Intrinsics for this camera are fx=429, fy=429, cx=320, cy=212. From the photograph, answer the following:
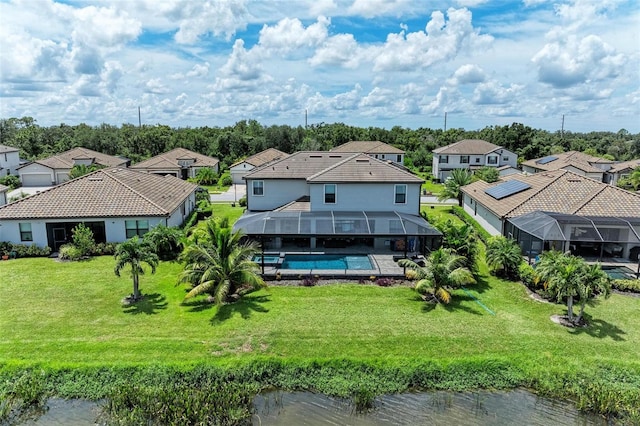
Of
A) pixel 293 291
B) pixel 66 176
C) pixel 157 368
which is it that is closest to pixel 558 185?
pixel 293 291

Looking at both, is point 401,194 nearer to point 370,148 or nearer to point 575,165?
point 575,165

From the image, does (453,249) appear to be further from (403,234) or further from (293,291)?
(293,291)

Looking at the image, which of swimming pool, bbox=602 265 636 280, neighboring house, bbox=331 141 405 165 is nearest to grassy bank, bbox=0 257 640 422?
swimming pool, bbox=602 265 636 280

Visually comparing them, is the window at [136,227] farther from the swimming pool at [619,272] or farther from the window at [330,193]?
the swimming pool at [619,272]

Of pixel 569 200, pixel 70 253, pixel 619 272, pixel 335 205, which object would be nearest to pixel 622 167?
pixel 569 200

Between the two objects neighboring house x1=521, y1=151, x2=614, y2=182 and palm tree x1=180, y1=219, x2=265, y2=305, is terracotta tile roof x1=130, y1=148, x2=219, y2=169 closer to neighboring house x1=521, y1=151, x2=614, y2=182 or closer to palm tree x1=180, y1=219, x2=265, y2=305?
palm tree x1=180, y1=219, x2=265, y2=305
